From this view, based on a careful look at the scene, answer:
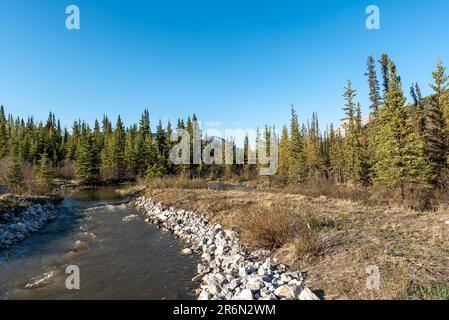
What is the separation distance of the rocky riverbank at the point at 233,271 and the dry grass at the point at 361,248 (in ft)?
1.68

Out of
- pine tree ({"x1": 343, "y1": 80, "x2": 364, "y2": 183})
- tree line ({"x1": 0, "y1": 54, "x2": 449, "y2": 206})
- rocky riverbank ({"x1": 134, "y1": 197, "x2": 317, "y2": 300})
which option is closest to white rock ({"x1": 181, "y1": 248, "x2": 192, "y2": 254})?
rocky riverbank ({"x1": 134, "y1": 197, "x2": 317, "y2": 300})

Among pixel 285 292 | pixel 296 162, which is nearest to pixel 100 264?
pixel 285 292

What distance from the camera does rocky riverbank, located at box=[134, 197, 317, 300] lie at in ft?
18.9

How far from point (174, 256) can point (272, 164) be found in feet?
156

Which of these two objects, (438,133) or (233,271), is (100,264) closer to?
(233,271)

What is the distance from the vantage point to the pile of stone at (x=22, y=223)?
1142cm

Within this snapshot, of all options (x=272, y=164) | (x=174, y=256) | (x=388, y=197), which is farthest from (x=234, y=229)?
(x=272, y=164)

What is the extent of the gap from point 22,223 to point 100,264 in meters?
7.41

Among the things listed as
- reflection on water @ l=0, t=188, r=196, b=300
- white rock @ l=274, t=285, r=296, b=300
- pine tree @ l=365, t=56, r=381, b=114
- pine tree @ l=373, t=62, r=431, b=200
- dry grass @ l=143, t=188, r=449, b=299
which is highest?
pine tree @ l=365, t=56, r=381, b=114

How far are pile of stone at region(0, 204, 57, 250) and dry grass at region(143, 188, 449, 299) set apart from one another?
9.28 meters

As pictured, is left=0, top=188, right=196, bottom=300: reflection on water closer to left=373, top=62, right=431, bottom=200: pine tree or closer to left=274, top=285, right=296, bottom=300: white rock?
left=274, top=285, right=296, bottom=300: white rock

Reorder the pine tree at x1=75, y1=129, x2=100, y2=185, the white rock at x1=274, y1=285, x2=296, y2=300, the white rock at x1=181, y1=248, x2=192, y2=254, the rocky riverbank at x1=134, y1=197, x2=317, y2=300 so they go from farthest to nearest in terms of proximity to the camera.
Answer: the pine tree at x1=75, y1=129, x2=100, y2=185 < the white rock at x1=181, y1=248, x2=192, y2=254 < the rocky riverbank at x1=134, y1=197, x2=317, y2=300 < the white rock at x1=274, y1=285, x2=296, y2=300

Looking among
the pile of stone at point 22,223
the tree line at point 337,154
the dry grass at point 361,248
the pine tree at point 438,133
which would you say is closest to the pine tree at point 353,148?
the tree line at point 337,154
